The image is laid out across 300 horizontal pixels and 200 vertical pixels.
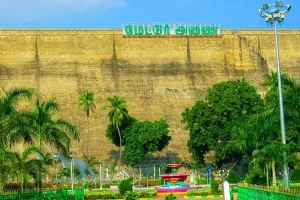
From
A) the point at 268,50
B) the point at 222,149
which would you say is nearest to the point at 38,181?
the point at 222,149

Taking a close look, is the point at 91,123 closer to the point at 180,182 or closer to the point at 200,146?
the point at 200,146

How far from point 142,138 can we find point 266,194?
36718 millimetres

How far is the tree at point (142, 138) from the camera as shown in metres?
53.8

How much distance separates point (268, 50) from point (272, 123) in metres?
39.5

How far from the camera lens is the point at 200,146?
51.7 meters

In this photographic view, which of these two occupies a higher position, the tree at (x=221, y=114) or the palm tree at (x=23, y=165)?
the tree at (x=221, y=114)

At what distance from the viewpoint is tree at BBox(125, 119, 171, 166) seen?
53781 millimetres

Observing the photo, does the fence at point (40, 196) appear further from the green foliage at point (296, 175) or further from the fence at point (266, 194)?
the green foliage at point (296, 175)

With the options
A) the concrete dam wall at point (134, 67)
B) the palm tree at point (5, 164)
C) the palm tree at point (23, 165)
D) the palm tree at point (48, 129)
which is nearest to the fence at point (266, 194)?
the palm tree at point (23, 165)

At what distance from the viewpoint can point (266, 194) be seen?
16.9 meters

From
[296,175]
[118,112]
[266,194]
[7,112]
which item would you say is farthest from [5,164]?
[118,112]

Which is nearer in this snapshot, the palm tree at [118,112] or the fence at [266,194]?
the fence at [266,194]

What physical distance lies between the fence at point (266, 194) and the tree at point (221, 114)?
88.7ft

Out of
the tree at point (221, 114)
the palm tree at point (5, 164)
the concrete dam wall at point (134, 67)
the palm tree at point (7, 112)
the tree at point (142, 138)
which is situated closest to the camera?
the palm tree at point (5, 164)
